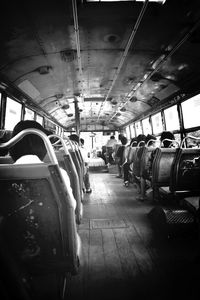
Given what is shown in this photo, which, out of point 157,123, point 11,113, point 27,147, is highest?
point 157,123

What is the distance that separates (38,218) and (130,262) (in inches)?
59.5

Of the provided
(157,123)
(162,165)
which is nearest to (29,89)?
(162,165)

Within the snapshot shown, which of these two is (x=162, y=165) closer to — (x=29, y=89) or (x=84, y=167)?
(x=84, y=167)

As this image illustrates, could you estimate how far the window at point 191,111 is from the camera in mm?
6234

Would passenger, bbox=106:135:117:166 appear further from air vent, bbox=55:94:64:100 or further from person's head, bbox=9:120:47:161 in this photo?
person's head, bbox=9:120:47:161

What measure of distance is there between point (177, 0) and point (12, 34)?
10.2 feet

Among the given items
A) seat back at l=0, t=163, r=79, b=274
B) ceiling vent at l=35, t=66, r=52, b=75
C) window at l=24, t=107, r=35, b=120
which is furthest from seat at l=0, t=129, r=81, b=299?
window at l=24, t=107, r=35, b=120

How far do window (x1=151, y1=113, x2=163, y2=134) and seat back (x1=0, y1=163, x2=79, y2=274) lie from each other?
7.94 metres

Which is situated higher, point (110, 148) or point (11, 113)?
point (11, 113)

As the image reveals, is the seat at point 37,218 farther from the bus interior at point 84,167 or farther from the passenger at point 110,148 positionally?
the passenger at point 110,148

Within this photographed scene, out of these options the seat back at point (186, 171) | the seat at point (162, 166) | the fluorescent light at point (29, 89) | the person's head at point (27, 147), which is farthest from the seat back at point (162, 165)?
the fluorescent light at point (29, 89)

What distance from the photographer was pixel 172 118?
25.6 feet

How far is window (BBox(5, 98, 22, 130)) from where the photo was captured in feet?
17.8

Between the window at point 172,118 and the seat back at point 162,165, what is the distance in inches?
146
